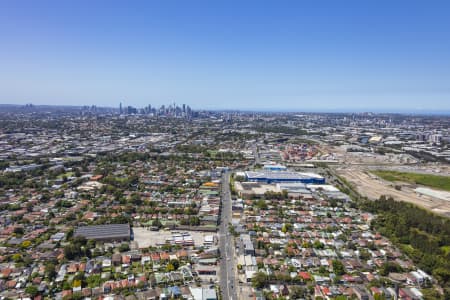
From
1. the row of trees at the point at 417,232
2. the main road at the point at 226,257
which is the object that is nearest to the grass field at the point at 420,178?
the row of trees at the point at 417,232


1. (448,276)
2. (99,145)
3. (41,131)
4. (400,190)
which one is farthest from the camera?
(41,131)

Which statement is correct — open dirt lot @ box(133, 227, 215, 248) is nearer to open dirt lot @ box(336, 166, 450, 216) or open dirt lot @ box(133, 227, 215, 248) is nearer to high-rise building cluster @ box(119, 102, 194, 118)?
open dirt lot @ box(336, 166, 450, 216)

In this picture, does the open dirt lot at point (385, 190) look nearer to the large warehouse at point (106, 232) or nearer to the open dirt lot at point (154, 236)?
the open dirt lot at point (154, 236)

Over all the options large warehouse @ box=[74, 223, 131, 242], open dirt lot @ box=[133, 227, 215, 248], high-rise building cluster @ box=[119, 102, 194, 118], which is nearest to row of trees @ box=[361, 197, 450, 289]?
open dirt lot @ box=[133, 227, 215, 248]

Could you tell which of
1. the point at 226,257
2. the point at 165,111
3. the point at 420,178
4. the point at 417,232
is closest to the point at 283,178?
the point at 417,232

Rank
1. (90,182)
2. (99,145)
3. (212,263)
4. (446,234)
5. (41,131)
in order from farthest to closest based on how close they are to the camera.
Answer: (41,131) → (99,145) → (90,182) → (446,234) → (212,263)

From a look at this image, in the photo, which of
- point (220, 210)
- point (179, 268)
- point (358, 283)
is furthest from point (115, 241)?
point (358, 283)

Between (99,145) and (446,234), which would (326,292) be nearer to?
(446,234)
